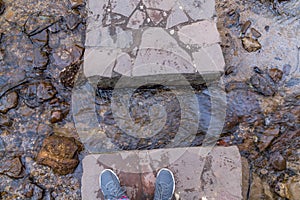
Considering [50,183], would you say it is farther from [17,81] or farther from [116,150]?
[17,81]

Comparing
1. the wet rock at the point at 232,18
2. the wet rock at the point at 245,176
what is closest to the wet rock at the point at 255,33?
the wet rock at the point at 232,18

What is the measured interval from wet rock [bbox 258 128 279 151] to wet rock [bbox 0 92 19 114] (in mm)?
2441

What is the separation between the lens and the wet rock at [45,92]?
3.06 m

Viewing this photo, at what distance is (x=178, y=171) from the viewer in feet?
9.09

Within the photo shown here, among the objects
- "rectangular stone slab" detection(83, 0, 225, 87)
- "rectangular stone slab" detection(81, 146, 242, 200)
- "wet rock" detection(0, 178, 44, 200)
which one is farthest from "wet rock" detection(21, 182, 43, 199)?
"rectangular stone slab" detection(83, 0, 225, 87)

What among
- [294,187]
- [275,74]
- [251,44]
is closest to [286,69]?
[275,74]

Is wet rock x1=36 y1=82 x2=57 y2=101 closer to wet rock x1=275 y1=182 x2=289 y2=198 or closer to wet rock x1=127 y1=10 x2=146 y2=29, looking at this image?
wet rock x1=127 y1=10 x2=146 y2=29

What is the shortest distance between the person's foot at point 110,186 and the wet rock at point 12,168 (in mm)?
810

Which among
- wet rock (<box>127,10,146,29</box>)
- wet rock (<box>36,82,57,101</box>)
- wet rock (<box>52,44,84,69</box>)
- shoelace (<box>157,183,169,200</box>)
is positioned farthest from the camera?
wet rock (<box>52,44,84,69</box>)

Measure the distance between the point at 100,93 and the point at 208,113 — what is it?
43.6 inches

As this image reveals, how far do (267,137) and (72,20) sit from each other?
2331 mm

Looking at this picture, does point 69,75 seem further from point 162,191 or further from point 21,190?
point 162,191

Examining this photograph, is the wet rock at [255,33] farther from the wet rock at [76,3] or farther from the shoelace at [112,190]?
the shoelace at [112,190]

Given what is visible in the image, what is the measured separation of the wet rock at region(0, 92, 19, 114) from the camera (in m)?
3.03
